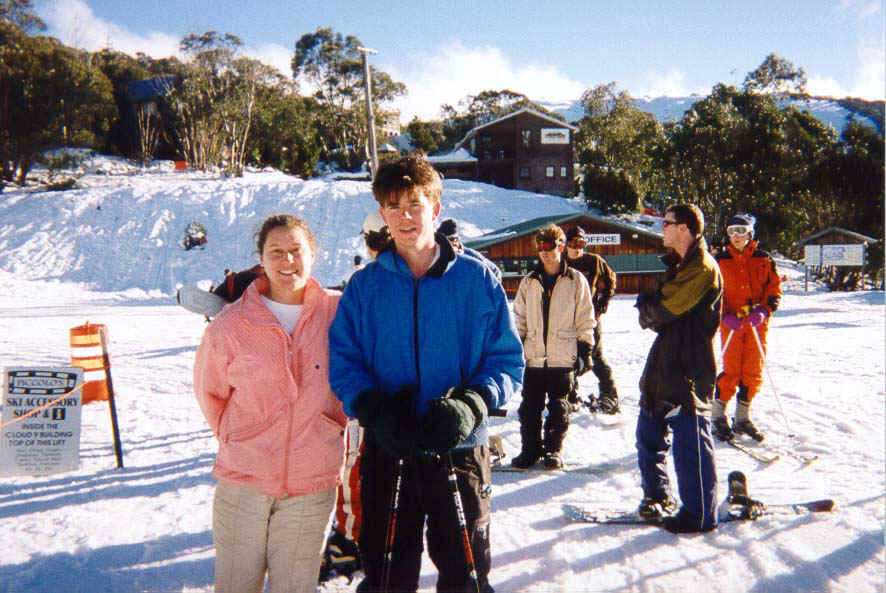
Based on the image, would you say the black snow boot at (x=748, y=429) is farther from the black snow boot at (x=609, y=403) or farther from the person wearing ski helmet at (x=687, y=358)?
the person wearing ski helmet at (x=687, y=358)

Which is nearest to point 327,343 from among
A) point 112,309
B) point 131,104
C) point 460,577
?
point 460,577

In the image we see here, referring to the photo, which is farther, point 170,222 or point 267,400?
point 170,222

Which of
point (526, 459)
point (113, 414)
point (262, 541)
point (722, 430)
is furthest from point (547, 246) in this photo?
point (113, 414)

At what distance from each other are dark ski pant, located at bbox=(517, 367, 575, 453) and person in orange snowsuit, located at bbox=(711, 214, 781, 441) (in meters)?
1.70

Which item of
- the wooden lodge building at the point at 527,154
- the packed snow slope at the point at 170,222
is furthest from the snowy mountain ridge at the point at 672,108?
the packed snow slope at the point at 170,222

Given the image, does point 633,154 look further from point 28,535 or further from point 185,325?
point 28,535

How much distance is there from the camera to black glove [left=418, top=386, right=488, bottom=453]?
192 centimetres

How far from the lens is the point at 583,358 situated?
4.81 metres

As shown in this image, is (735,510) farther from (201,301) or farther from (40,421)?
(40,421)

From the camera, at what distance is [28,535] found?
3.55m

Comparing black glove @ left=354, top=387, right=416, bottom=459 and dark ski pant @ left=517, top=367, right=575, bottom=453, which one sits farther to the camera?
dark ski pant @ left=517, top=367, right=575, bottom=453

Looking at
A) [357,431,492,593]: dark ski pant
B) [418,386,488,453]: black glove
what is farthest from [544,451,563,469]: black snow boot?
[418,386,488,453]: black glove

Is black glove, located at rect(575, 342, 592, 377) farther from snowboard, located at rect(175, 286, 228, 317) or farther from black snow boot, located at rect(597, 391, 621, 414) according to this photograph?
snowboard, located at rect(175, 286, 228, 317)

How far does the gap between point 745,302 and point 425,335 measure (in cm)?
441
